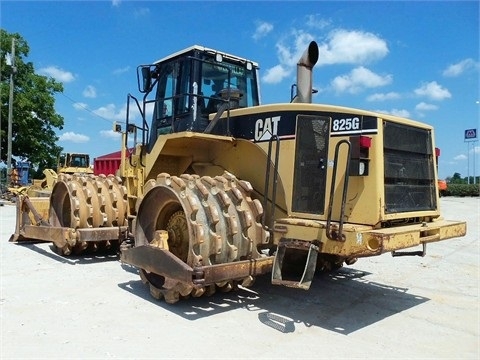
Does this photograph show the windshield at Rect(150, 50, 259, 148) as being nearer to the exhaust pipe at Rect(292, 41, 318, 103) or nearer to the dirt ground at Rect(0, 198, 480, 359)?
the exhaust pipe at Rect(292, 41, 318, 103)

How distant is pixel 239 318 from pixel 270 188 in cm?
145

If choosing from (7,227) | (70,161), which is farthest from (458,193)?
(7,227)

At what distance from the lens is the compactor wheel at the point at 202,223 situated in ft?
14.9

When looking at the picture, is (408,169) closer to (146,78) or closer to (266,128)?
(266,128)

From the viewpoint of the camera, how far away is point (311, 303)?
5.19 meters

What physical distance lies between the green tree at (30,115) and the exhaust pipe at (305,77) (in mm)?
30334

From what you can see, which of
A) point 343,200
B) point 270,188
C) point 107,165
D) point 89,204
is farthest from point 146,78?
point 107,165

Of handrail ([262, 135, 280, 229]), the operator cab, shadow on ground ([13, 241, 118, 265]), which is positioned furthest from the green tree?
handrail ([262, 135, 280, 229])

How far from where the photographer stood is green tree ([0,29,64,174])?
32.1 m

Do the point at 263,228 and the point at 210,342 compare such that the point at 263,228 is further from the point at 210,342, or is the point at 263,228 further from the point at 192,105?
the point at 192,105

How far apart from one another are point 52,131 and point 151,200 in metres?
32.1

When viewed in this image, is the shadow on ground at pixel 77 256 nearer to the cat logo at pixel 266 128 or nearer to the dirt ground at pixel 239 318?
the dirt ground at pixel 239 318

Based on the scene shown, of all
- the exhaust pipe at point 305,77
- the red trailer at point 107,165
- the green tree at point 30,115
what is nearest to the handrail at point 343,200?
the exhaust pipe at point 305,77

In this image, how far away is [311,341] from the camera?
4.02 meters
